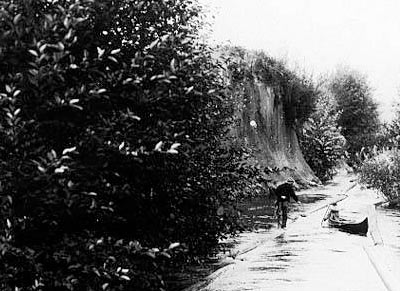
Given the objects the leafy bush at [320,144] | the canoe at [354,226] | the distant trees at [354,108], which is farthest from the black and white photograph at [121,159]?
the distant trees at [354,108]

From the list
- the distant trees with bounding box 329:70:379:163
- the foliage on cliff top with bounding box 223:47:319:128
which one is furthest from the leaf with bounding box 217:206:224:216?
the distant trees with bounding box 329:70:379:163

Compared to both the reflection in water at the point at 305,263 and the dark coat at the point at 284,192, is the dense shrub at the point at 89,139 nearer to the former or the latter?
the reflection in water at the point at 305,263

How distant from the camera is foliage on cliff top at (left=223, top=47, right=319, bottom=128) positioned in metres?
41.6

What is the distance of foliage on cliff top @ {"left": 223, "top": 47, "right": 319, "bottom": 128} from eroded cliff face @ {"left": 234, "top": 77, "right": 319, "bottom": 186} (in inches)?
16.2

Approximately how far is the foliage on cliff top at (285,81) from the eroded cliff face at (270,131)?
0.41 m

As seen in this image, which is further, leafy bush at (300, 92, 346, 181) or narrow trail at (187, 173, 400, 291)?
leafy bush at (300, 92, 346, 181)

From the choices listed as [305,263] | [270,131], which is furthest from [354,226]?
[270,131]

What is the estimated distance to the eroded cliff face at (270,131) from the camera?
39.9 meters

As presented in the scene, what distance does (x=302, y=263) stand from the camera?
12602 millimetres

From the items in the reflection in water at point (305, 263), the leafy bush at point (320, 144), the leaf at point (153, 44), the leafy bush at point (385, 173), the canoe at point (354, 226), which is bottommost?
the reflection in water at point (305, 263)

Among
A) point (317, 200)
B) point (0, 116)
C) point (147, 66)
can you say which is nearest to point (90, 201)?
point (0, 116)

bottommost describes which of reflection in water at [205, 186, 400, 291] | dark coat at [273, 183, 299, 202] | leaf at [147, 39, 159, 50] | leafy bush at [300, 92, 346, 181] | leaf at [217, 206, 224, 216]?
reflection in water at [205, 186, 400, 291]

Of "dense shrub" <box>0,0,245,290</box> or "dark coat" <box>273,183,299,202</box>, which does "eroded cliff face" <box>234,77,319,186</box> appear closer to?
"dark coat" <box>273,183,299,202</box>

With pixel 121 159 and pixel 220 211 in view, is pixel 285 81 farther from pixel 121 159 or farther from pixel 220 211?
pixel 121 159
